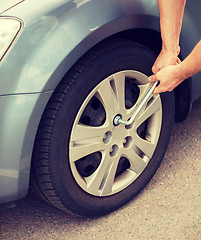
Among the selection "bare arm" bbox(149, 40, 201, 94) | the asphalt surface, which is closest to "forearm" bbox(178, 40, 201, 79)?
"bare arm" bbox(149, 40, 201, 94)

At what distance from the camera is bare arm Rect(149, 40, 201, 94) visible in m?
1.54

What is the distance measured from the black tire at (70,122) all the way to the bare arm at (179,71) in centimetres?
13

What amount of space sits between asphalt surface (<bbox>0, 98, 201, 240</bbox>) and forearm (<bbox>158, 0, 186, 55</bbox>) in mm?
715

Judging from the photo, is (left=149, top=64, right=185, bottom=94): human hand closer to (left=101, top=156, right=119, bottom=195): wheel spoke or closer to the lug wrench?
the lug wrench

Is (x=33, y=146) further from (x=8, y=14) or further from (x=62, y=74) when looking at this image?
(x=8, y=14)

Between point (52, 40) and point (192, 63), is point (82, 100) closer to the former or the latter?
point (52, 40)

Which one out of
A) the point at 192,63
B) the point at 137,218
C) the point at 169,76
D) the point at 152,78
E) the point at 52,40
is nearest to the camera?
the point at 52,40

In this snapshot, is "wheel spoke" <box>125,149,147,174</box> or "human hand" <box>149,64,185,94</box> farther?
"wheel spoke" <box>125,149,147,174</box>

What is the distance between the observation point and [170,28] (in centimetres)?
172

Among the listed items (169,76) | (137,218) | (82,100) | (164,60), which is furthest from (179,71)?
(137,218)

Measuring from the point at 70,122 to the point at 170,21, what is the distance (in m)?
0.60

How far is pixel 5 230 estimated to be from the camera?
1864 mm

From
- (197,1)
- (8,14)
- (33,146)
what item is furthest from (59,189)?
(197,1)

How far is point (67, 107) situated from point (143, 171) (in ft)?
2.06
